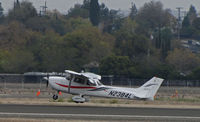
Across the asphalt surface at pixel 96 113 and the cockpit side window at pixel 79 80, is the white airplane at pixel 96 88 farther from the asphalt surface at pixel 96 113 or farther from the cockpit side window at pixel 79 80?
the asphalt surface at pixel 96 113

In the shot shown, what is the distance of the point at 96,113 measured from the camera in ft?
77.7

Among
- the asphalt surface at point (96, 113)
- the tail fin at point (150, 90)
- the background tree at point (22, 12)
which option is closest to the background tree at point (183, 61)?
the background tree at point (22, 12)

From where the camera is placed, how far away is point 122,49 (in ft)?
246

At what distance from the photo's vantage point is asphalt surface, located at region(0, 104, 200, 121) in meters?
22.0

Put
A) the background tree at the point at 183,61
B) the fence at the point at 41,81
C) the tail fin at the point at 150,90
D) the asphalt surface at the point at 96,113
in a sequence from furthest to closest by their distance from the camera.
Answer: the background tree at the point at 183,61 < the fence at the point at 41,81 < the tail fin at the point at 150,90 < the asphalt surface at the point at 96,113

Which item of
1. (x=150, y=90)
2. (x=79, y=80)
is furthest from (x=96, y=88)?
(x=150, y=90)

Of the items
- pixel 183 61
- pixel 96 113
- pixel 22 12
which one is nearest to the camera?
pixel 96 113

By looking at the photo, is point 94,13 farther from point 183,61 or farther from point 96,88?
point 96,88

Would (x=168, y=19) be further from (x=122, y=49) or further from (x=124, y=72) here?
(x=124, y=72)

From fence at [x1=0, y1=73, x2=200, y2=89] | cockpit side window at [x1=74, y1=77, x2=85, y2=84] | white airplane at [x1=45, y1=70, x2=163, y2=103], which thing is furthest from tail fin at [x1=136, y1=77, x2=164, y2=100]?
fence at [x1=0, y1=73, x2=200, y2=89]

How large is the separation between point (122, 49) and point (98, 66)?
9.50 m

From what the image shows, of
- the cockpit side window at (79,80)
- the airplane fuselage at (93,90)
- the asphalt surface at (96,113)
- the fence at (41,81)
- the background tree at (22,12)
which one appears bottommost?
the fence at (41,81)

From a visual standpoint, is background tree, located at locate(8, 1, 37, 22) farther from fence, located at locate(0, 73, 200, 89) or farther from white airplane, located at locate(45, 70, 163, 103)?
white airplane, located at locate(45, 70, 163, 103)

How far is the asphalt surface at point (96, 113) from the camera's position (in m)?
22.0
